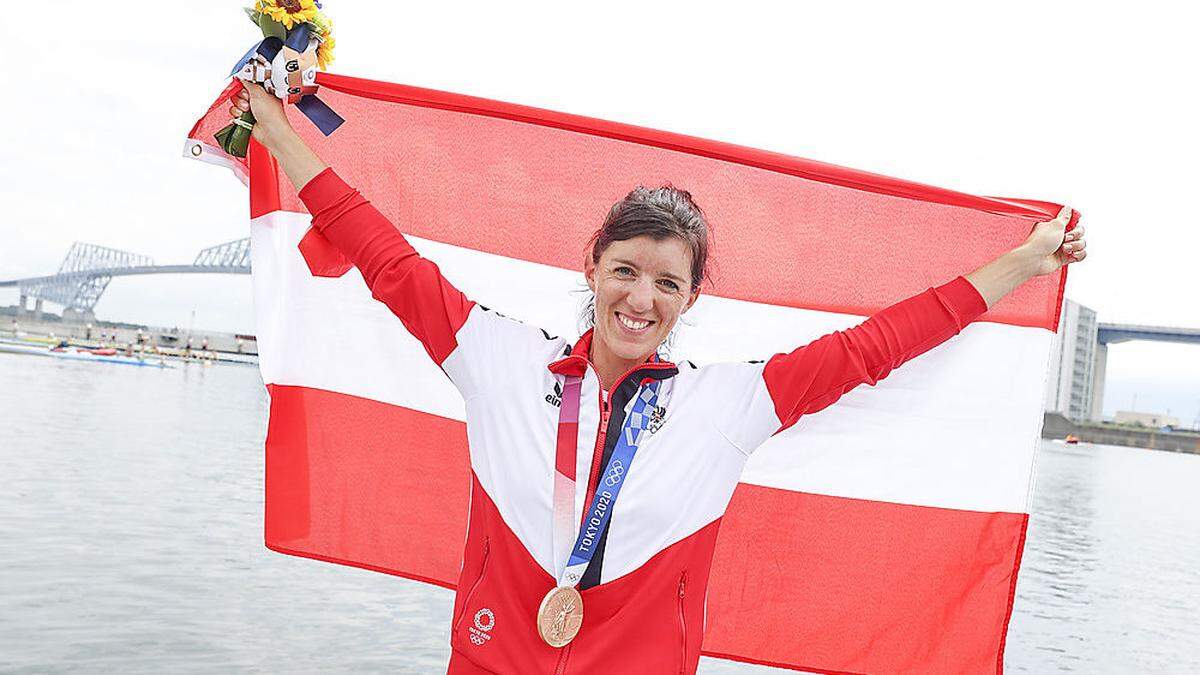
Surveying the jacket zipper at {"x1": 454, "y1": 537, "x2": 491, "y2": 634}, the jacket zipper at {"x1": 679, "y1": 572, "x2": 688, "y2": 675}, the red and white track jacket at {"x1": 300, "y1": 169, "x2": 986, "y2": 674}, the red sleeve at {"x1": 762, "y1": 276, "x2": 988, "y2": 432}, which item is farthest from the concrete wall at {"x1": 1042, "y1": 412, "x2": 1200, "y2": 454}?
the jacket zipper at {"x1": 454, "y1": 537, "x2": 491, "y2": 634}

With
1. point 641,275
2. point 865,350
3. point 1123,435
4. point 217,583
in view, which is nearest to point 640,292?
point 641,275

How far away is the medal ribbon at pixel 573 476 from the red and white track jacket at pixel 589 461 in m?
0.02

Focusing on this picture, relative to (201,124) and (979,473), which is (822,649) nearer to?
(979,473)

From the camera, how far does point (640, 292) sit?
2.28m

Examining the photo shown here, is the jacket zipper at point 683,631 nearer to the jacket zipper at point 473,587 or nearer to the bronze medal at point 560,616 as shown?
the bronze medal at point 560,616

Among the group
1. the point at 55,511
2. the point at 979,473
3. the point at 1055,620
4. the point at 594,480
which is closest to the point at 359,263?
the point at 594,480

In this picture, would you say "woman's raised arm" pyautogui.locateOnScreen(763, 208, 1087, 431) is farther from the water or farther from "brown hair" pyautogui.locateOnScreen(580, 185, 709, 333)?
the water

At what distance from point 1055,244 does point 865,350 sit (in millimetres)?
712

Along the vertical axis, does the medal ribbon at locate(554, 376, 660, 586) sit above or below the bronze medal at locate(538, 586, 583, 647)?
above

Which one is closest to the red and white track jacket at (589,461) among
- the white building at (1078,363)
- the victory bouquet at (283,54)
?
the victory bouquet at (283,54)

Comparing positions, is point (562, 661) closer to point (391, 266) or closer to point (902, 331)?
point (391, 266)

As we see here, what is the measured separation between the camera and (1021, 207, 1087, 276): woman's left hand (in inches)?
113

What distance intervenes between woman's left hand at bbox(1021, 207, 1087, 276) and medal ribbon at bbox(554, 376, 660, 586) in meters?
1.17

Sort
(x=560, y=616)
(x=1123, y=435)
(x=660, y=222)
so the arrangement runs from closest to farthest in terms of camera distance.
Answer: (x=560, y=616)
(x=660, y=222)
(x=1123, y=435)
